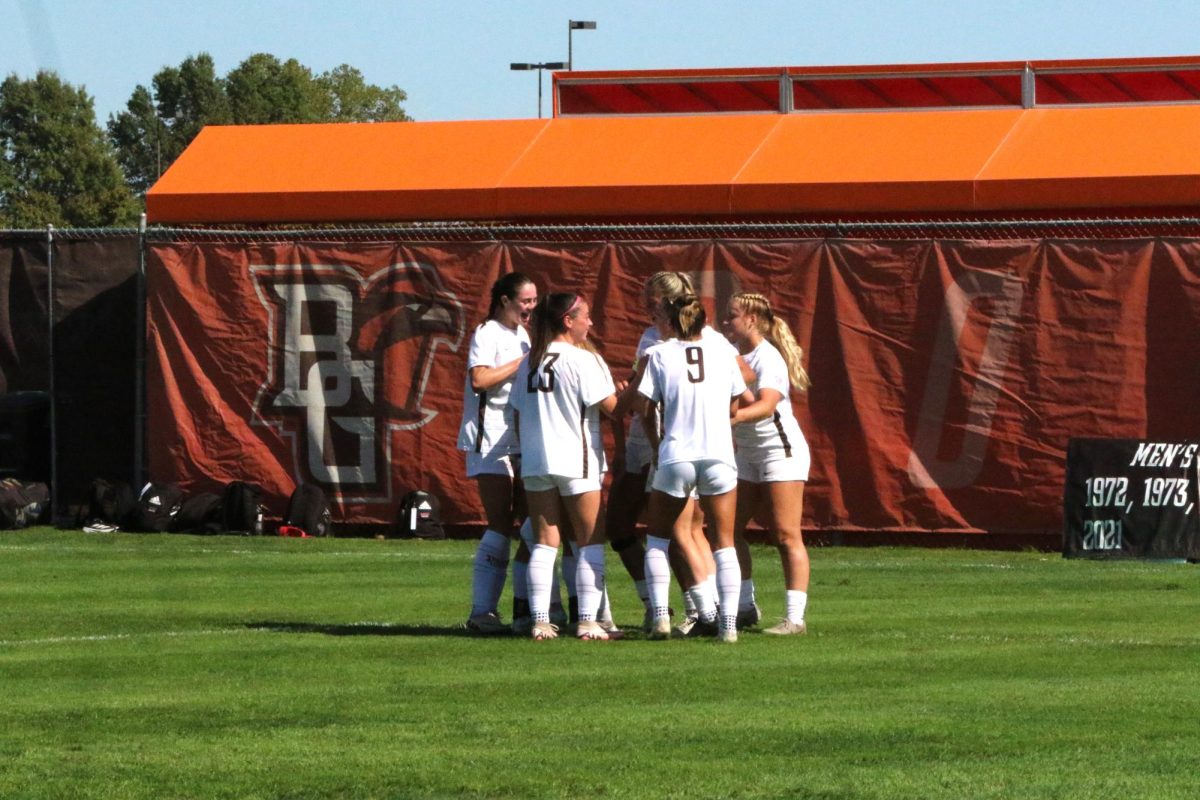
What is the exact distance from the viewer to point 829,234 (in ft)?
62.4

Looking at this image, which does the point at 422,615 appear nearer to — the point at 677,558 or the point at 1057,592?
the point at 677,558

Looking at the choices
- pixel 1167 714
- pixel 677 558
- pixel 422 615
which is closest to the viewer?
pixel 1167 714

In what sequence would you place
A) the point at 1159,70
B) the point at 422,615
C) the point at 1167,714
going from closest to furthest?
the point at 1167,714
the point at 422,615
the point at 1159,70

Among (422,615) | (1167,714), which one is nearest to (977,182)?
(422,615)

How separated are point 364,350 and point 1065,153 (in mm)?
6687

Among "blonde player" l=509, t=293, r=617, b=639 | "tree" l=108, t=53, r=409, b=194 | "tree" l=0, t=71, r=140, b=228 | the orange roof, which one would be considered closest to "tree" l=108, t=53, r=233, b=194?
"tree" l=108, t=53, r=409, b=194

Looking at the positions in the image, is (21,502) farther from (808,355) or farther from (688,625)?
(688,625)

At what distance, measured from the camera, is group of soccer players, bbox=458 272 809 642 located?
419 inches

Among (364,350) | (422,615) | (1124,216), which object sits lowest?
(422,615)

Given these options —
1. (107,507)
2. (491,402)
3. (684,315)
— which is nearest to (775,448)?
(684,315)

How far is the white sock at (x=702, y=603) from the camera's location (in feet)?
35.9

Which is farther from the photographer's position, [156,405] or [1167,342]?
[156,405]

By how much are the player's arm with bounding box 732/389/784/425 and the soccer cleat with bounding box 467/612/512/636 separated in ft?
5.50

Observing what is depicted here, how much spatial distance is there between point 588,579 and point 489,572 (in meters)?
0.76
